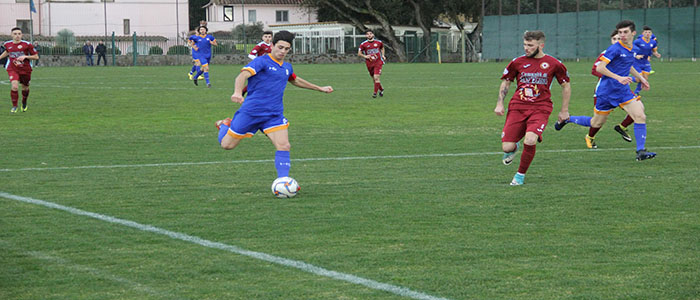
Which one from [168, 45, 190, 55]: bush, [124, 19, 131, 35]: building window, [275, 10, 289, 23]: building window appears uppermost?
[275, 10, 289, 23]: building window

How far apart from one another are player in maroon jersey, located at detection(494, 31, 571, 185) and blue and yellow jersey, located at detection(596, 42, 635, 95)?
271 cm

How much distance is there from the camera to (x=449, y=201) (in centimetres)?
894

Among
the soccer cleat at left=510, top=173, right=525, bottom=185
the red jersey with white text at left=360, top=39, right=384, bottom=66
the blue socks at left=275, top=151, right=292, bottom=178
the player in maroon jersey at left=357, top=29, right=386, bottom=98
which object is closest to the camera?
the blue socks at left=275, top=151, right=292, bottom=178

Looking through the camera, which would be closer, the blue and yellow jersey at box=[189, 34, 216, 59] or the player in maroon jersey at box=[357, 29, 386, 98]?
the player in maroon jersey at box=[357, 29, 386, 98]

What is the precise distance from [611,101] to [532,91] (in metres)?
3.15

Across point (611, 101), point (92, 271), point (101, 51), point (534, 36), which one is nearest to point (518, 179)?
point (534, 36)

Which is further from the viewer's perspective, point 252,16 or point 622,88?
point 252,16

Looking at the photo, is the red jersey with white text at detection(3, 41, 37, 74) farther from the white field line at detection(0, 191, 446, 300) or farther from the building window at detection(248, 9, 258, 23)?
the building window at detection(248, 9, 258, 23)

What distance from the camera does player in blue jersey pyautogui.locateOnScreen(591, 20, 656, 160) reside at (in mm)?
12367

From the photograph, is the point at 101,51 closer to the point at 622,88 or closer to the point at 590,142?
the point at 590,142

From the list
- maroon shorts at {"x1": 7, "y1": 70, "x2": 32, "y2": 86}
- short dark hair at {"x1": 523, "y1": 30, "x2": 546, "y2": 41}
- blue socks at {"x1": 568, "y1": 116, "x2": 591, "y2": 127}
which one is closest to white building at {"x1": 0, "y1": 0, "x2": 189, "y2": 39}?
maroon shorts at {"x1": 7, "y1": 70, "x2": 32, "y2": 86}

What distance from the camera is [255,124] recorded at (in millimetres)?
9734

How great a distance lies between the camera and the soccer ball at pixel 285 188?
907 cm

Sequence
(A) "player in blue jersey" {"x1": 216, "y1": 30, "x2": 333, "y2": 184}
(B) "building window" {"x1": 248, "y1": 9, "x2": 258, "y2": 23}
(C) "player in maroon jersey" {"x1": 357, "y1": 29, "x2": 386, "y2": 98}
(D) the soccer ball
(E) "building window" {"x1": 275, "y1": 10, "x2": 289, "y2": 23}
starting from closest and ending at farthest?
(D) the soccer ball < (A) "player in blue jersey" {"x1": 216, "y1": 30, "x2": 333, "y2": 184} < (C) "player in maroon jersey" {"x1": 357, "y1": 29, "x2": 386, "y2": 98} < (B) "building window" {"x1": 248, "y1": 9, "x2": 258, "y2": 23} < (E) "building window" {"x1": 275, "y1": 10, "x2": 289, "y2": 23}
